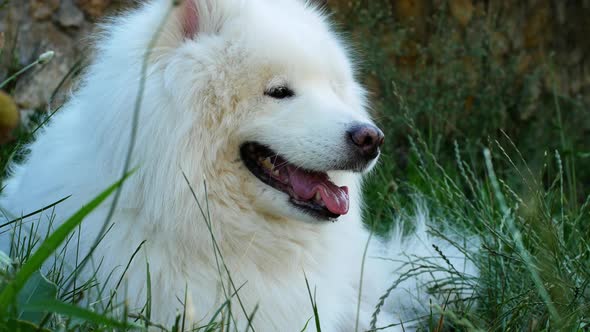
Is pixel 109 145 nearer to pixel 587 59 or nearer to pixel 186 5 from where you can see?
pixel 186 5

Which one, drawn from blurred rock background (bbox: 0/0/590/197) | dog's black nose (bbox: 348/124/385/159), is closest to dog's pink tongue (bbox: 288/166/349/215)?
dog's black nose (bbox: 348/124/385/159)

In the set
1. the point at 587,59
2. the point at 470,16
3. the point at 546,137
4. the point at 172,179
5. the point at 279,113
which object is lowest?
the point at 546,137

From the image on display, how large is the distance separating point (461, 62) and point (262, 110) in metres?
3.26

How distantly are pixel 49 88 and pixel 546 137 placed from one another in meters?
3.62

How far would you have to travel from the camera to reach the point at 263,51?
2387 mm

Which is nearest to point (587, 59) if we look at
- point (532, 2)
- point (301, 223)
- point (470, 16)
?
point (532, 2)

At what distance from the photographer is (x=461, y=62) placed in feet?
17.4

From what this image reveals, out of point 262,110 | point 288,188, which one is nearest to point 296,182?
point 288,188

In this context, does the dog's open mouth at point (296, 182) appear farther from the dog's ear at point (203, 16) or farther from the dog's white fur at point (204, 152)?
the dog's ear at point (203, 16)

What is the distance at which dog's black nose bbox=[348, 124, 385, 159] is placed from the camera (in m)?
2.37

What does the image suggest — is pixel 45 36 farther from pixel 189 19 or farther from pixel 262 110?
pixel 262 110

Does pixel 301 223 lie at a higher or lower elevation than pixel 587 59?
higher

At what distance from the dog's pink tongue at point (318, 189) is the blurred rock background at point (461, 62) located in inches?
84.6

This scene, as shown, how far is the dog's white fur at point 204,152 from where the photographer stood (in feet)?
7.64
